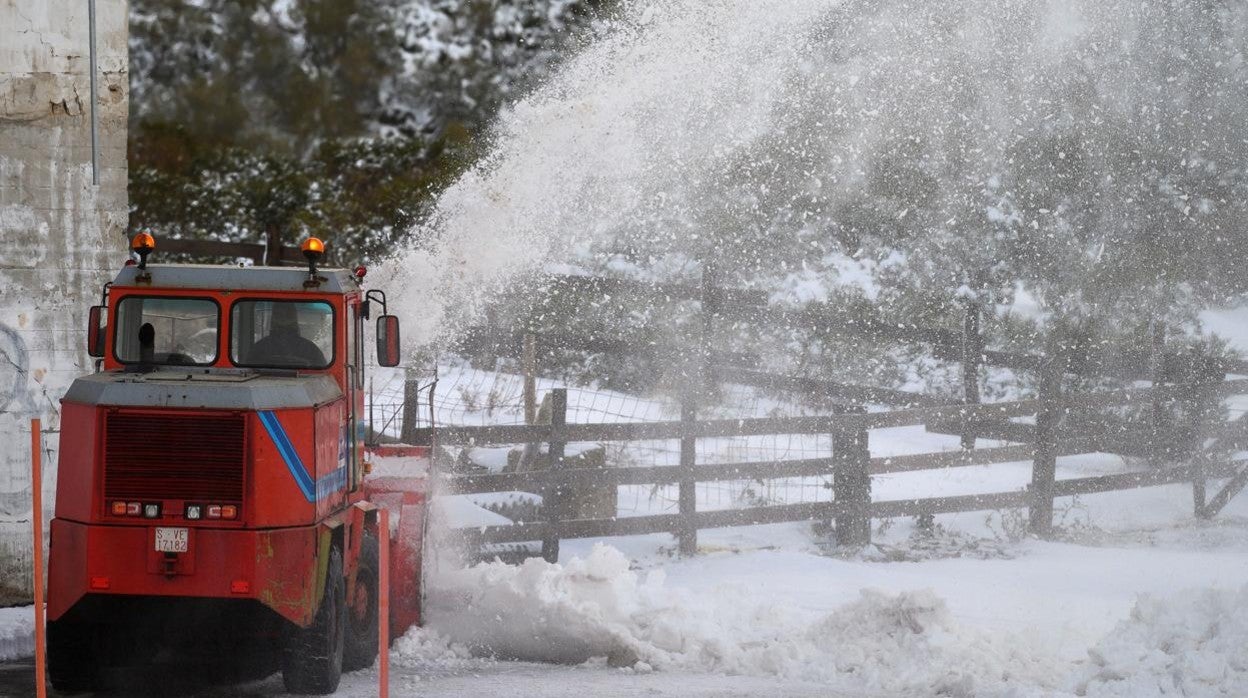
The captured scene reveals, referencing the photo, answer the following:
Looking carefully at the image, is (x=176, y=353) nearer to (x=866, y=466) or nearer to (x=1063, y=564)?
(x=866, y=466)

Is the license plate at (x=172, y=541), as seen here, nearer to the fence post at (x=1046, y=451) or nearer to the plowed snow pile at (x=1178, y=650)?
the plowed snow pile at (x=1178, y=650)

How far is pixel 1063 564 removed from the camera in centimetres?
1147

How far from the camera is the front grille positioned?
6453 millimetres

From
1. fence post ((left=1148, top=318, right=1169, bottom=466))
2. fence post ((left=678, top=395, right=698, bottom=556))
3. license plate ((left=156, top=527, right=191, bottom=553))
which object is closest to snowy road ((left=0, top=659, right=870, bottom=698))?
license plate ((left=156, top=527, right=191, bottom=553))

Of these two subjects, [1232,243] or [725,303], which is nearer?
[725,303]

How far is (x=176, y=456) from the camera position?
21.2 feet

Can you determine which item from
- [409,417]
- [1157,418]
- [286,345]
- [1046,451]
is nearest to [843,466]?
[1046,451]

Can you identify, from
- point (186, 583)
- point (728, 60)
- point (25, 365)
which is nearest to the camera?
point (186, 583)

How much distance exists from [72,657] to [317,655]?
1243 millimetres

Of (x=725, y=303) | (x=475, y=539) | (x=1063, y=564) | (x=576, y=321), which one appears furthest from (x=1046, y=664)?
(x=576, y=321)

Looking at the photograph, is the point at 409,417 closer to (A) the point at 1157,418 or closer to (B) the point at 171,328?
(B) the point at 171,328

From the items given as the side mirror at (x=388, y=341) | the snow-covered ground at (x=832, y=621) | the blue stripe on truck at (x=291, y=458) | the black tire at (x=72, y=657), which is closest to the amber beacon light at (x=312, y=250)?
the side mirror at (x=388, y=341)

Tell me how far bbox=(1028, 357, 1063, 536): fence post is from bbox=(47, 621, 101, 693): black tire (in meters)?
8.58

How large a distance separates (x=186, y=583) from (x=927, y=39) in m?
15.3
